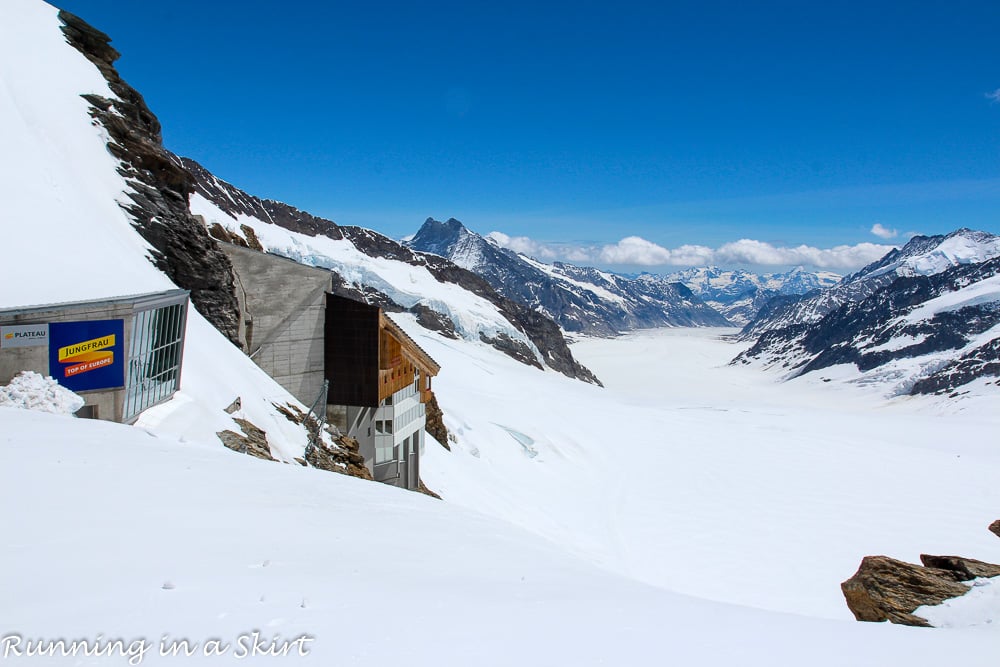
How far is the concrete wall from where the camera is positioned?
883 inches

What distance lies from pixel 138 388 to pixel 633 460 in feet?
117

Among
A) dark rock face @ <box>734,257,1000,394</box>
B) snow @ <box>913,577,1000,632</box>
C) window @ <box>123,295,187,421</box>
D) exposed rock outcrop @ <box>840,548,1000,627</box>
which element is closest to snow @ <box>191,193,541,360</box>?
window @ <box>123,295,187,421</box>

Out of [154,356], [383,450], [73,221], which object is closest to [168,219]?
[73,221]

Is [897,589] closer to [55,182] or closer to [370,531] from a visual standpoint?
[370,531]

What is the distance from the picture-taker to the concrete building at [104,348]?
34.2ft

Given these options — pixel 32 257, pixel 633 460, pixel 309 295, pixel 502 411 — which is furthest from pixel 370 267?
pixel 32 257

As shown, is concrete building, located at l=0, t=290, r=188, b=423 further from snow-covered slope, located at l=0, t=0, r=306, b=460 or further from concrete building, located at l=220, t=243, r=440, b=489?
concrete building, located at l=220, t=243, r=440, b=489

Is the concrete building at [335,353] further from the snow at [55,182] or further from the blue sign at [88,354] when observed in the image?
the blue sign at [88,354]

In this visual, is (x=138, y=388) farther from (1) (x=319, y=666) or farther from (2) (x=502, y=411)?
(2) (x=502, y=411)

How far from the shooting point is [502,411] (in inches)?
1866

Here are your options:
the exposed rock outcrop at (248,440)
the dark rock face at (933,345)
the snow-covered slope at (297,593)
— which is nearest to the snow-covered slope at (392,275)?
the exposed rock outcrop at (248,440)

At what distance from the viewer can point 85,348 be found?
11.2m

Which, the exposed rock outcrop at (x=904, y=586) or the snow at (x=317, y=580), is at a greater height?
the snow at (x=317, y=580)

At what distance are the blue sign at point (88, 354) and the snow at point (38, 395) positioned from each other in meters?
0.24
